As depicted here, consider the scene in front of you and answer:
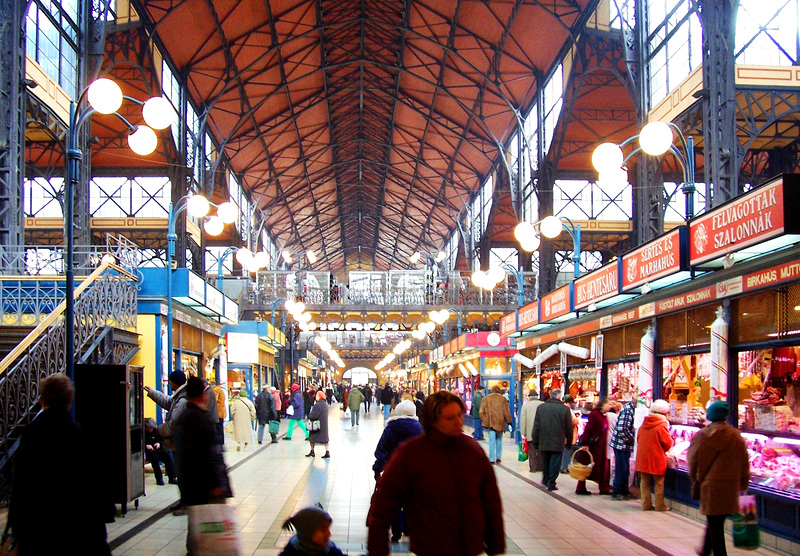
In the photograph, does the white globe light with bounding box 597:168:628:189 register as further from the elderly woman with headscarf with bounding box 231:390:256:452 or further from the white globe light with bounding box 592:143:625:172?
the elderly woman with headscarf with bounding box 231:390:256:452

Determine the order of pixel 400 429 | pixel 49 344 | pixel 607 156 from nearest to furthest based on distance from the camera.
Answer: pixel 400 429 < pixel 49 344 < pixel 607 156

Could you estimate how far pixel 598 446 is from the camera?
40.4ft

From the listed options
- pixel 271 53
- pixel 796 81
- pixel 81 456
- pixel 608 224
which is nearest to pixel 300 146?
pixel 271 53

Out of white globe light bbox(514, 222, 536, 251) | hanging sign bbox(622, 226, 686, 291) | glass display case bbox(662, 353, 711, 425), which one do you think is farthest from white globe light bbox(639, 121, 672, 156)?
white globe light bbox(514, 222, 536, 251)

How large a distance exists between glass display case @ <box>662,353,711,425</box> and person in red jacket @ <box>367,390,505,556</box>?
25.3ft

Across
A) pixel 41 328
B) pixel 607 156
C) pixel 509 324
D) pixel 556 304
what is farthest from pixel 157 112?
pixel 509 324

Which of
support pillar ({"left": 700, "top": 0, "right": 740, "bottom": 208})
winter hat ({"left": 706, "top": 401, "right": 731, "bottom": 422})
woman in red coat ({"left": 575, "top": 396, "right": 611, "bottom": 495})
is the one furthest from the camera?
support pillar ({"left": 700, "top": 0, "right": 740, "bottom": 208})

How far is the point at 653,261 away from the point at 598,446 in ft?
9.45

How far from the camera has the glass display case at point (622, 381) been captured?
14336mm

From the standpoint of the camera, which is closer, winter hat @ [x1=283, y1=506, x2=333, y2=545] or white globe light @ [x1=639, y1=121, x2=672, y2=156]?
winter hat @ [x1=283, y1=506, x2=333, y2=545]

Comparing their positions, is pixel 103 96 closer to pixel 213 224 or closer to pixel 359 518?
pixel 359 518

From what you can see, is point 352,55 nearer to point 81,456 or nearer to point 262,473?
point 262,473

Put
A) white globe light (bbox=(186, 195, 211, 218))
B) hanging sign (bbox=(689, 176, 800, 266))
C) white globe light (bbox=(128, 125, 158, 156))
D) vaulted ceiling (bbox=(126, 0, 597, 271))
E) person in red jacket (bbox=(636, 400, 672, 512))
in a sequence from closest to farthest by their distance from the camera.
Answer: hanging sign (bbox=(689, 176, 800, 266)) < person in red jacket (bbox=(636, 400, 672, 512)) < white globe light (bbox=(128, 125, 158, 156)) < white globe light (bbox=(186, 195, 211, 218)) < vaulted ceiling (bbox=(126, 0, 597, 271))

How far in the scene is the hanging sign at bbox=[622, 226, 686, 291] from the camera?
10686mm
